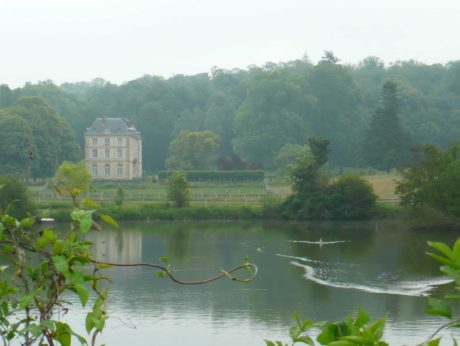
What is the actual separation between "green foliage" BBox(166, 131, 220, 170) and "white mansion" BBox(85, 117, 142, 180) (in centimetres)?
346

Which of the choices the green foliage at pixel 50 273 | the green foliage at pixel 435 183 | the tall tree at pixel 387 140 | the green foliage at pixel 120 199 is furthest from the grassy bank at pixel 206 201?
the green foliage at pixel 50 273

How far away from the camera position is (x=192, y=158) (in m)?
74.2

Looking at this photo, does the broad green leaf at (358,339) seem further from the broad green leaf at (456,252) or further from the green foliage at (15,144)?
the green foliage at (15,144)

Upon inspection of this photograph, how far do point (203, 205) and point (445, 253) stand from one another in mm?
50229

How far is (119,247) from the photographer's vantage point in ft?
116

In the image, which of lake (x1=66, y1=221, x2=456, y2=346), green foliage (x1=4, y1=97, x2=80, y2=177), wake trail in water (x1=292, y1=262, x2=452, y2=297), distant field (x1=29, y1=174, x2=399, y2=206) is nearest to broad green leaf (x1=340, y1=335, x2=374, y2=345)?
lake (x1=66, y1=221, x2=456, y2=346)

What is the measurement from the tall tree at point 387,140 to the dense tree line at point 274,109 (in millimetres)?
1211

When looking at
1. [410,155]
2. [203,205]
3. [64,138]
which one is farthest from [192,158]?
[203,205]

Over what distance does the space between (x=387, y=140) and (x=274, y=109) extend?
16637 mm

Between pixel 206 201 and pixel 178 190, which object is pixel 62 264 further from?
pixel 206 201

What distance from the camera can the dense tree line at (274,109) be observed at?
7744cm

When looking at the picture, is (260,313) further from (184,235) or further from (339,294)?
(184,235)

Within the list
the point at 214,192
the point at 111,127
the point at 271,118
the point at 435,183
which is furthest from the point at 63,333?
the point at 271,118

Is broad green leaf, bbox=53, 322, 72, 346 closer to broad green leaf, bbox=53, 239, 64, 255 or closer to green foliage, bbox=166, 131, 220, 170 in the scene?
broad green leaf, bbox=53, 239, 64, 255
